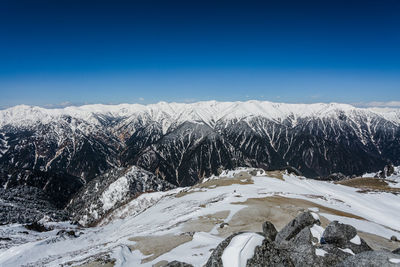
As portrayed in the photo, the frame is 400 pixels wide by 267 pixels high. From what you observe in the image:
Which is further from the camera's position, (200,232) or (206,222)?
(206,222)

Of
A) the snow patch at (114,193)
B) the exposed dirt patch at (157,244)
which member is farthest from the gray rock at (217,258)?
the snow patch at (114,193)

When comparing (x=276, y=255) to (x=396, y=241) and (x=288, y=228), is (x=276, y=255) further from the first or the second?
(x=396, y=241)

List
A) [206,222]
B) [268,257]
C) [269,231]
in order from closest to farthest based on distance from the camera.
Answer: [268,257] < [269,231] < [206,222]

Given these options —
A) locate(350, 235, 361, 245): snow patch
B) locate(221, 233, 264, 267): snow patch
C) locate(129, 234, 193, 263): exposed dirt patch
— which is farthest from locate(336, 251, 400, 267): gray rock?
locate(129, 234, 193, 263): exposed dirt patch

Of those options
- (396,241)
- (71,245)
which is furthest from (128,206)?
(396,241)

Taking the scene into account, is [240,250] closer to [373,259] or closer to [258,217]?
[373,259]

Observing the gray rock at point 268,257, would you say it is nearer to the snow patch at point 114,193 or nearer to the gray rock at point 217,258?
the gray rock at point 217,258

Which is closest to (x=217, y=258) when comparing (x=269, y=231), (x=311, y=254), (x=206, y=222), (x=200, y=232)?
(x=311, y=254)
